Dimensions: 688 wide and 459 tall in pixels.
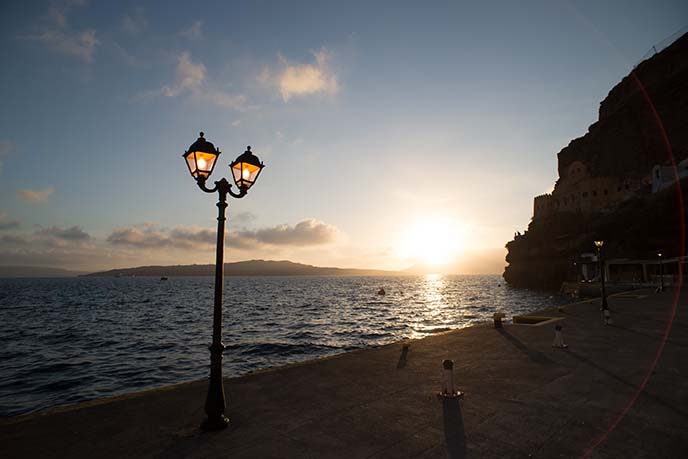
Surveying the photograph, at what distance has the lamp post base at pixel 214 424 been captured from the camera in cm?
636

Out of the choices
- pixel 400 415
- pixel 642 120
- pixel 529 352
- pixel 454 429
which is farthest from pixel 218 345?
pixel 642 120

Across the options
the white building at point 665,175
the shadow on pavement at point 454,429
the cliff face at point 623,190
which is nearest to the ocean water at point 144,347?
the shadow on pavement at point 454,429

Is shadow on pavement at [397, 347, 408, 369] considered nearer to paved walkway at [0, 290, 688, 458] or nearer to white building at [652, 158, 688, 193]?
paved walkway at [0, 290, 688, 458]

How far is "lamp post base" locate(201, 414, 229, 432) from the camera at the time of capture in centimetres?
636

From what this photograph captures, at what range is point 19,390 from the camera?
56.0ft

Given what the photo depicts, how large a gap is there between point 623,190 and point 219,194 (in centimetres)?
10461

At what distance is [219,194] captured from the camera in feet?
24.2

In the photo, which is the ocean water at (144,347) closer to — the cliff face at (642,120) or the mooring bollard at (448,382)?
the mooring bollard at (448,382)

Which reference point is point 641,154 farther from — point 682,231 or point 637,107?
point 682,231

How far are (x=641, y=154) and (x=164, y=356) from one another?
11564 cm

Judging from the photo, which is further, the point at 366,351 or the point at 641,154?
the point at 641,154

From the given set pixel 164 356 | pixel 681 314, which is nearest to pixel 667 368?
pixel 681 314

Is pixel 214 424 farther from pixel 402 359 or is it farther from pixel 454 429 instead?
pixel 402 359

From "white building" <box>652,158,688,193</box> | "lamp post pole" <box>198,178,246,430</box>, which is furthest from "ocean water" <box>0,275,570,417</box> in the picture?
"white building" <box>652,158,688,193</box>
